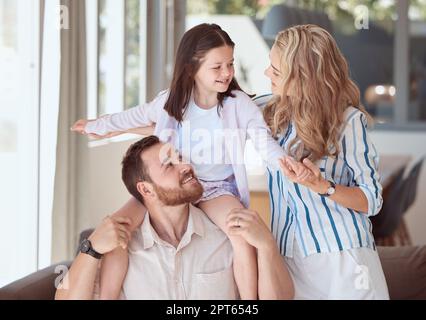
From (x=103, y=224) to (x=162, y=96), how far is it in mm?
242

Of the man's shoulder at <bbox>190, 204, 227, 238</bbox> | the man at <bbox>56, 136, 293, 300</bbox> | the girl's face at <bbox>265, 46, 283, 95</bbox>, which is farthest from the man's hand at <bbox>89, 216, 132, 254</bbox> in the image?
the girl's face at <bbox>265, 46, 283, 95</bbox>

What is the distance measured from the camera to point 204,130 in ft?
4.33

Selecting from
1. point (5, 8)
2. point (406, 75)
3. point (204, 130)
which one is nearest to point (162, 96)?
point (204, 130)

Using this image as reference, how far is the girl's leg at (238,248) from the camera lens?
4.39 ft

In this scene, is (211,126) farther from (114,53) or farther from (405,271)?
(405,271)

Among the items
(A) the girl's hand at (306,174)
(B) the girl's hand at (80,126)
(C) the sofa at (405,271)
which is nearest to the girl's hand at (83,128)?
(B) the girl's hand at (80,126)

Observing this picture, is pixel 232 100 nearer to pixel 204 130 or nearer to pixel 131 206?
pixel 204 130

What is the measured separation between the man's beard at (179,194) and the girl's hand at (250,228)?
0.07 metres

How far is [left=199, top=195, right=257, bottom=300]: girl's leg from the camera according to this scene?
1.34 m

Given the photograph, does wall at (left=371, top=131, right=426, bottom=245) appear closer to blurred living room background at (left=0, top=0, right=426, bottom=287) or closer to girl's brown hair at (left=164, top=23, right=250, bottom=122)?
blurred living room background at (left=0, top=0, right=426, bottom=287)

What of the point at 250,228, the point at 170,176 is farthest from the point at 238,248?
the point at 170,176

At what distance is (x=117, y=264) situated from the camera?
4.40 ft

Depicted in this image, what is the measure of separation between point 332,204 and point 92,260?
406 mm

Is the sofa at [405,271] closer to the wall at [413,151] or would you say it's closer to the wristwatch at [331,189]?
the wristwatch at [331,189]
